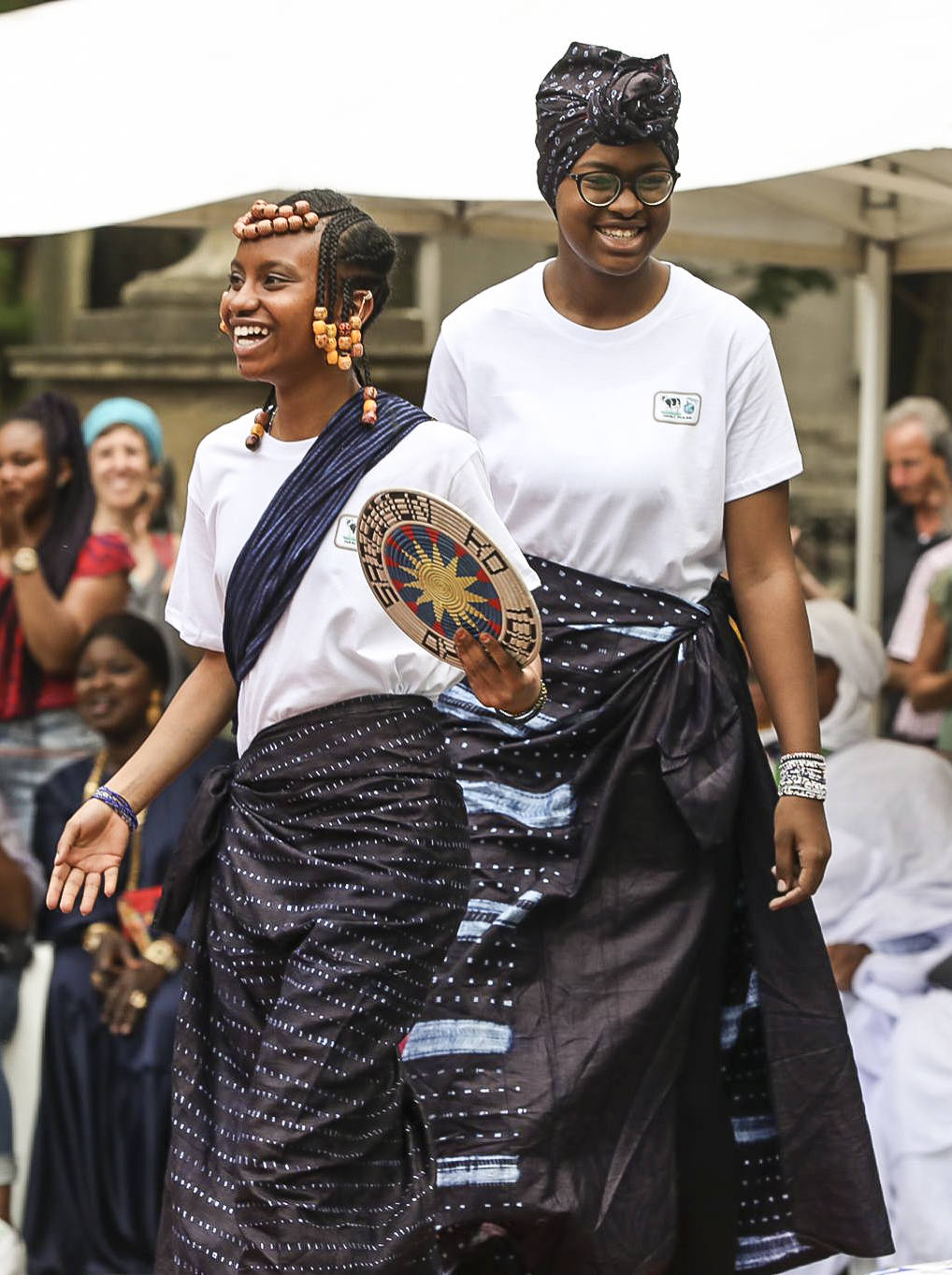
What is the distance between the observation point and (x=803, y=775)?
4.06 metres

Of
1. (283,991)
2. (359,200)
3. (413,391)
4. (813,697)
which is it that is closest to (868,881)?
(813,697)

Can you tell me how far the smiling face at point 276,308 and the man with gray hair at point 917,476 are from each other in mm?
4194

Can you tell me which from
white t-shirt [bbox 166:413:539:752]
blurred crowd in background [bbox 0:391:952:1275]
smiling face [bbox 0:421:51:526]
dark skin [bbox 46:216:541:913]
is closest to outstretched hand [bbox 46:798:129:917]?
dark skin [bbox 46:216:541:913]

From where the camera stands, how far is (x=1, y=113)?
5.26 metres

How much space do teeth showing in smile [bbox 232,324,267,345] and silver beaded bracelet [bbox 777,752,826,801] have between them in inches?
46.9

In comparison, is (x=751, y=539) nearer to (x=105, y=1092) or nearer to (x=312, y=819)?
(x=312, y=819)

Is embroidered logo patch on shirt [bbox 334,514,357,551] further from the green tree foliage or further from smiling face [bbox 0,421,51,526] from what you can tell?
the green tree foliage

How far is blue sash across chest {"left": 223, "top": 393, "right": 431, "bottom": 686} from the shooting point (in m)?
3.53

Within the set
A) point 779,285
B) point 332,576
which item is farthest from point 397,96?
point 779,285

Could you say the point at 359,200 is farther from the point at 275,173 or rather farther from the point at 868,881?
the point at 868,881

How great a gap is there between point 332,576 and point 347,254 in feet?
1.67

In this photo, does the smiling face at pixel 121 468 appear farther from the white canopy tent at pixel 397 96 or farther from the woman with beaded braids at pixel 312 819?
the woman with beaded braids at pixel 312 819

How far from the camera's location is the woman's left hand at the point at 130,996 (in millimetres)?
5664

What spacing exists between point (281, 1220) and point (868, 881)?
257 cm
